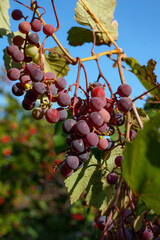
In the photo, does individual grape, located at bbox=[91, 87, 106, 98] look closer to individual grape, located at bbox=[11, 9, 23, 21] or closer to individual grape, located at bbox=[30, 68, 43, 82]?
individual grape, located at bbox=[30, 68, 43, 82]

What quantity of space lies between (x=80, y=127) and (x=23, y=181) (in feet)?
17.3

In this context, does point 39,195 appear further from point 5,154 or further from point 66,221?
point 5,154

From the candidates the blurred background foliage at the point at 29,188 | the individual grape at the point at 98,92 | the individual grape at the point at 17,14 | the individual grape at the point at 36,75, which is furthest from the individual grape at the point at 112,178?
the blurred background foliage at the point at 29,188

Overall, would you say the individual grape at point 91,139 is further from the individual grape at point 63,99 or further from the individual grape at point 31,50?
the individual grape at point 31,50

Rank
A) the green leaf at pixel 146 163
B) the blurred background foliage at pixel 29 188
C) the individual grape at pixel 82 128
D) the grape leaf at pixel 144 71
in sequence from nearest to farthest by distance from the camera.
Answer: the green leaf at pixel 146 163, the individual grape at pixel 82 128, the grape leaf at pixel 144 71, the blurred background foliage at pixel 29 188

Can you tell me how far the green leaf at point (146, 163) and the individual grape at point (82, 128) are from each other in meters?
0.15

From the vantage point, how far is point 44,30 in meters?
0.77

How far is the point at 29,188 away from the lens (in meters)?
5.62

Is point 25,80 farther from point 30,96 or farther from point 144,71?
point 144,71

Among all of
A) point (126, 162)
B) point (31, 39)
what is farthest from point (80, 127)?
point (31, 39)

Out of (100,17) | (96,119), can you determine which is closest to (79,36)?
(100,17)

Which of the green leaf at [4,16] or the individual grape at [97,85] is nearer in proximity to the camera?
the individual grape at [97,85]

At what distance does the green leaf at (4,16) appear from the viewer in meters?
0.92

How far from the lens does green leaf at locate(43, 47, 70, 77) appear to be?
96cm
